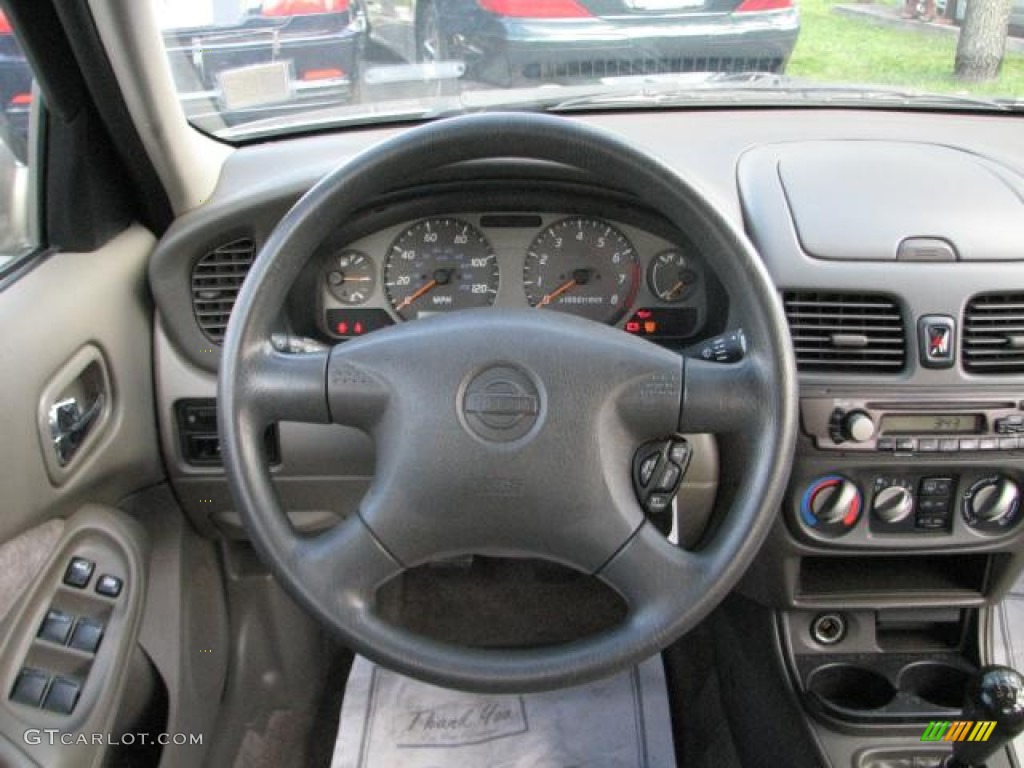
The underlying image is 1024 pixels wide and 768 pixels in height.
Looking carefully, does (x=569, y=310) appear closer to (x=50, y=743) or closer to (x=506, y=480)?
(x=506, y=480)

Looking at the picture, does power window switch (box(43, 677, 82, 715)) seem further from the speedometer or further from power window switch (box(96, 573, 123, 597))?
the speedometer

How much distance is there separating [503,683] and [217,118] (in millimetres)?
1153

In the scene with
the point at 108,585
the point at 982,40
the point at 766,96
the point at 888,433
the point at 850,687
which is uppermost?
the point at 982,40

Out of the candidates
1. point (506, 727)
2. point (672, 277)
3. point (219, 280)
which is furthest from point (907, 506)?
point (219, 280)

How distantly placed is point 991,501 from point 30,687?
1486 mm

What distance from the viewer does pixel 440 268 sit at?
5.55 feet

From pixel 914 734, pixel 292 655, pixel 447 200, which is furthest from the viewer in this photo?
pixel 292 655

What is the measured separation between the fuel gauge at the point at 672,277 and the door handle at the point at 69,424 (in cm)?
90

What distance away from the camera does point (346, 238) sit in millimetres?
1660

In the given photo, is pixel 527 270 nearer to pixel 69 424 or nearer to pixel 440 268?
pixel 440 268

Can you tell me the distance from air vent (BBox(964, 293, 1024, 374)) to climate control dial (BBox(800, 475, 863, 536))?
267 mm

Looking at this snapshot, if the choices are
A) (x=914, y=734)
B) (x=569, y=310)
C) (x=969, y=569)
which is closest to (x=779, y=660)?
(x=914, y=734)

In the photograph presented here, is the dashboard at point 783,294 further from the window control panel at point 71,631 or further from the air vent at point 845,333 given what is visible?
the window control panel at point 71,631

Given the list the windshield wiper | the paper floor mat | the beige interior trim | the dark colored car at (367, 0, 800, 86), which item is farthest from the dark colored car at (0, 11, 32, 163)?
the paper floor mat
